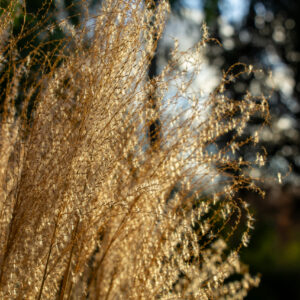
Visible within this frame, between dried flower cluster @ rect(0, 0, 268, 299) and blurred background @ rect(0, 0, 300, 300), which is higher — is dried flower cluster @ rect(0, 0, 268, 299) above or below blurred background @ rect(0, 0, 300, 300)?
below

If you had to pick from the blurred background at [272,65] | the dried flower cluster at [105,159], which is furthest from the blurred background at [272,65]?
the dried flower cluster at [105,159]

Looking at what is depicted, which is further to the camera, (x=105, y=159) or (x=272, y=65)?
(x=272, y=65)

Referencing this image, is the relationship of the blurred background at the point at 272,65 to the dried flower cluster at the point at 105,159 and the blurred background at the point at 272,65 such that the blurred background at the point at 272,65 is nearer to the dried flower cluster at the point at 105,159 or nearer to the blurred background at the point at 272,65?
the blurred background at the point at 272,65

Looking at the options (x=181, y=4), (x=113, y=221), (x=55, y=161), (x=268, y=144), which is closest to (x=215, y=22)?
(x=181, y=4)

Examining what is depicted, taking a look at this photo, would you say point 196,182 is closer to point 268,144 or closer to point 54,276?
point 54,276

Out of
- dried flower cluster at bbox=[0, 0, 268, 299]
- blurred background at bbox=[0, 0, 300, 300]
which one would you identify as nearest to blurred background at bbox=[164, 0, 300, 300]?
blurred background at bbox=[0, 0, 300, 300]

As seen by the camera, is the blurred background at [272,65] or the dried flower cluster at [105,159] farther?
the blurred background at [272,65]

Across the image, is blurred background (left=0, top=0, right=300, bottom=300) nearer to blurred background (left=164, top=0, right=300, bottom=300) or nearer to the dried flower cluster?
blurred background (left=164, top=0, right=300, bottom=300)

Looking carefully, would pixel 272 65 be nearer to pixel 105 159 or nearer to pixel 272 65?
pixel 272 65

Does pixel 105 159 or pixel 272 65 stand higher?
pixel 272 65

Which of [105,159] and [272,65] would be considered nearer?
[105,159]

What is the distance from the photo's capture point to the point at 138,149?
1722 mm

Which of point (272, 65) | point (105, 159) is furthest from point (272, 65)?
point (105, 159)

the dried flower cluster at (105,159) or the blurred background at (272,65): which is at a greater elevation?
the blurred background at (272,65)
